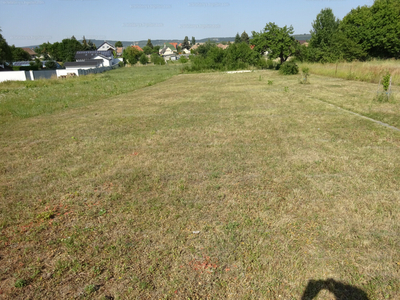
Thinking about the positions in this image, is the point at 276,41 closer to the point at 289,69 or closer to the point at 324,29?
the point at 289,69

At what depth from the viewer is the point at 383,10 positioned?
3619 cm

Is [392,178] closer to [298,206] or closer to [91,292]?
[298,206]

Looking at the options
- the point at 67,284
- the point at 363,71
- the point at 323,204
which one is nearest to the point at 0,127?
the point at 67,284

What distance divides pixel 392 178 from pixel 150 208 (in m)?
4.24

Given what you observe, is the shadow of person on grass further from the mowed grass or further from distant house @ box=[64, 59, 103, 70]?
Result: distant house @ box=[64, 59, 103, 70]

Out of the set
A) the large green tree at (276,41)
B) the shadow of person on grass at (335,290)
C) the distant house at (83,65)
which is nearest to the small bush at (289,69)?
the large green tree at (276,41)

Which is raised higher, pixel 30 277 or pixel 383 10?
pixel 383 10

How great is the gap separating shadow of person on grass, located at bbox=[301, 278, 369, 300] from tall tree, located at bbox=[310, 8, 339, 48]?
156ft

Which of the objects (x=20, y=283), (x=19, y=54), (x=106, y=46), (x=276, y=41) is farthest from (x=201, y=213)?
(x=106, y=46)

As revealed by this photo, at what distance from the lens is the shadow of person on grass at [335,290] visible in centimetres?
268

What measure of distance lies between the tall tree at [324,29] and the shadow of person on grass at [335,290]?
47651mm

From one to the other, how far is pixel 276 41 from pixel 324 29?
14.8 meters

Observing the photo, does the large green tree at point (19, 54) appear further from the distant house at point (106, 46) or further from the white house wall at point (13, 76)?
the white house wall at point (13, 76)

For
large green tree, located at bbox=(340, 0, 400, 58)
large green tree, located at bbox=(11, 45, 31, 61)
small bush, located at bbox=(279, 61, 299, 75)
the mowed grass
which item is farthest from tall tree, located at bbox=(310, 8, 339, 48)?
large green tree, located at bbox=(11, 45, 31, 61)
